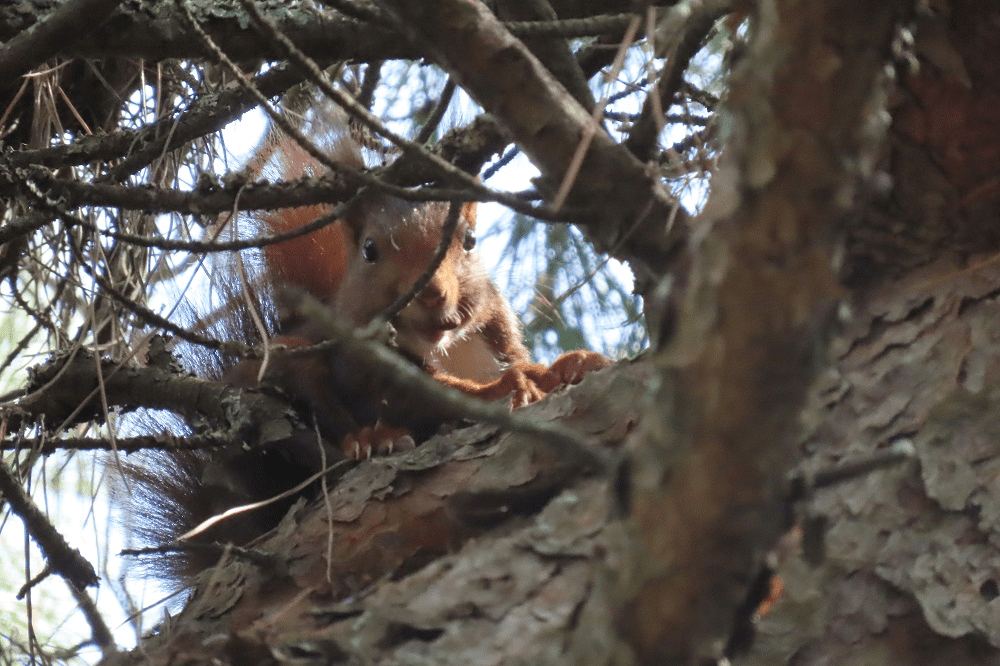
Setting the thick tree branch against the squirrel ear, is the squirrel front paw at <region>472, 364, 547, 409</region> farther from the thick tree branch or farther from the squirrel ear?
the thick tree branch

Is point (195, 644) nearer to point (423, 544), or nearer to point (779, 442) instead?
point (423, 544)

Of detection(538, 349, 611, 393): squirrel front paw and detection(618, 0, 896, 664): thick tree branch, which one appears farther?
detection(538, 349, 611, 393): squirrel front paw

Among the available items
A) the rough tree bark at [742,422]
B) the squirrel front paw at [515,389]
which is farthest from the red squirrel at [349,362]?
the rough tree bark at [742,422]

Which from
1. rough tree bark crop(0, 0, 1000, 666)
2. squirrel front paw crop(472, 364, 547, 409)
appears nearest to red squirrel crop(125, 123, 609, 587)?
squirrel front paw crop(472, 364, 547, 409)

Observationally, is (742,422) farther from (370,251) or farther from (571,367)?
(370,251)

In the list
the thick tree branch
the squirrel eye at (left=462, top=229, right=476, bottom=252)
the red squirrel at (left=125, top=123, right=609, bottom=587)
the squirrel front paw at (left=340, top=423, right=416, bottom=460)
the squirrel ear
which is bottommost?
the thick tree branch

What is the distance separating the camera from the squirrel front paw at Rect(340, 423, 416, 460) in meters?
1.64

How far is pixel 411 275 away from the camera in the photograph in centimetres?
210

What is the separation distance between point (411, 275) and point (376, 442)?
0.51 metres

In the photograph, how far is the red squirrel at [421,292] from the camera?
1903 millimetres

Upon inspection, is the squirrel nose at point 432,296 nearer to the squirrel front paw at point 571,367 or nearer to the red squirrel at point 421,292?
the red squirrel at point 421,292

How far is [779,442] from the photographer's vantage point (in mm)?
596

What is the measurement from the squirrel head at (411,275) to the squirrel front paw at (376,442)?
0.31m

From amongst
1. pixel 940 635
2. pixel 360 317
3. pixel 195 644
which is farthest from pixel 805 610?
pixel 360 317
